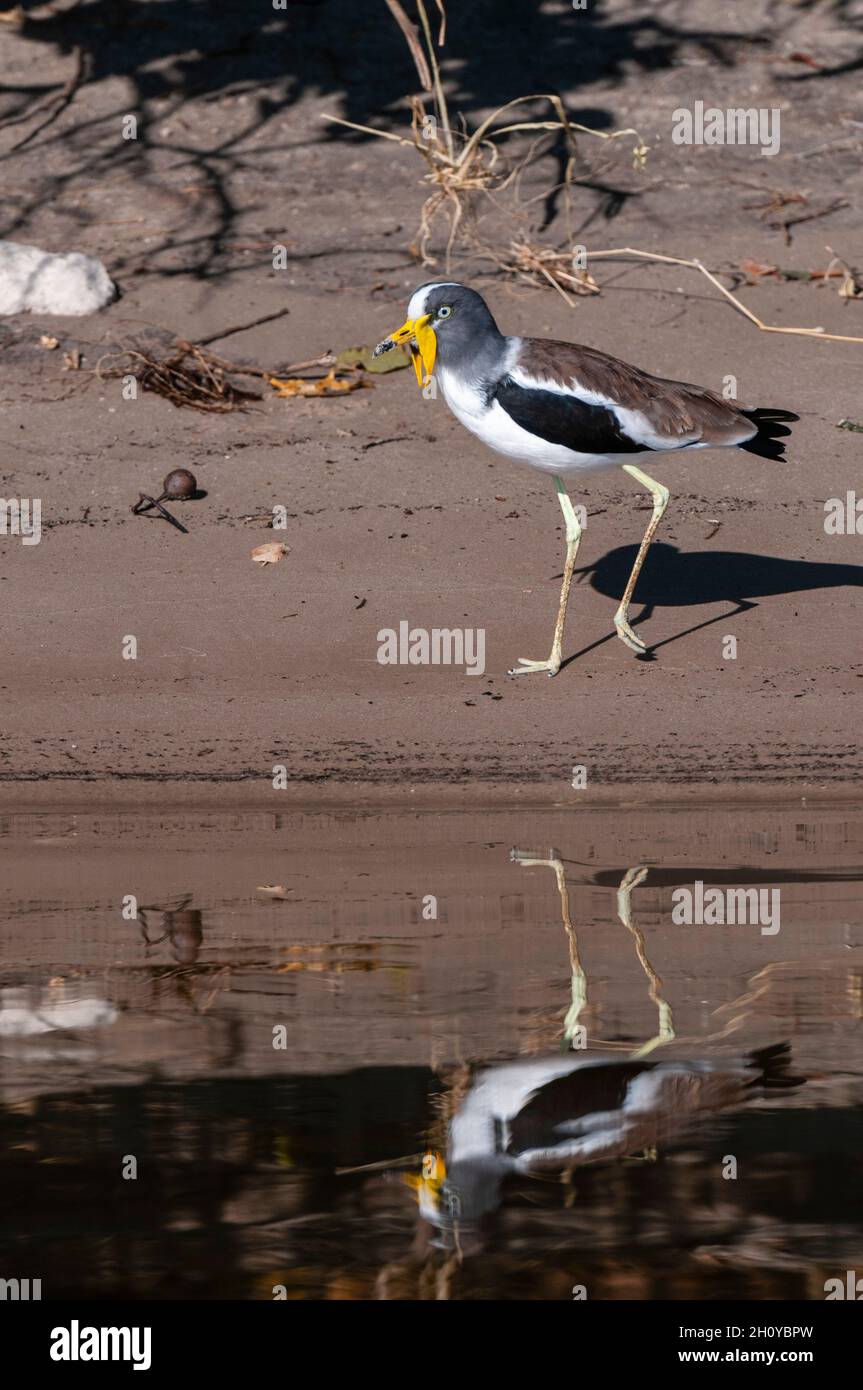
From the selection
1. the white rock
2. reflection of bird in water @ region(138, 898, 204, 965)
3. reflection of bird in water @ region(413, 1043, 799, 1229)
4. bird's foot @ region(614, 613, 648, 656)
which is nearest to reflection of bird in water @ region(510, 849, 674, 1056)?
reflection of bird in water @ region(413, 1043, 799, 1229)

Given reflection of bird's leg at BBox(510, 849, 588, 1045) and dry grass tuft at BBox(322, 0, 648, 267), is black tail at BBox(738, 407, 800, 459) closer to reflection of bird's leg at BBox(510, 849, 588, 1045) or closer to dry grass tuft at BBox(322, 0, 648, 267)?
reflection of bird's leg at BBox(510, 849, 588, 1045)

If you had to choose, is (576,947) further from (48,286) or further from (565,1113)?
(48,286)

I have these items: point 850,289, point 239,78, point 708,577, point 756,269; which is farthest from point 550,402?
point 239,78

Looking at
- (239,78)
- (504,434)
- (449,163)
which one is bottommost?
(504,434)

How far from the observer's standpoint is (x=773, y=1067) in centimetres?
459

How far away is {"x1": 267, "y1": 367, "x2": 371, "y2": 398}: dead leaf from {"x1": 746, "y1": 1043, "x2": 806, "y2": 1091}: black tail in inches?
258

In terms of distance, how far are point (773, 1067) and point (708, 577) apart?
468 centimetres

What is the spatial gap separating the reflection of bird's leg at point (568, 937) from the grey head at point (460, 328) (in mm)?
2369

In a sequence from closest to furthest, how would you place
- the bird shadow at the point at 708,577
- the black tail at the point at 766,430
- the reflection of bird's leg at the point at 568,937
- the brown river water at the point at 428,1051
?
1. the brown river water at the point at 428,1051
2. the reflection of bird's leg at the point at 568,937
3. the black tail at the point at 766,430
4. the bird shadow at the point at 708,577

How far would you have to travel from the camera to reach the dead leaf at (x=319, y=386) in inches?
421

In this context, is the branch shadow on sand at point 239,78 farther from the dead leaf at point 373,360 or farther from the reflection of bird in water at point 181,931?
the reflection of bird in water at point 181,931

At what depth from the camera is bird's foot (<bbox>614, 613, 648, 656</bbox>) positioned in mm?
8258

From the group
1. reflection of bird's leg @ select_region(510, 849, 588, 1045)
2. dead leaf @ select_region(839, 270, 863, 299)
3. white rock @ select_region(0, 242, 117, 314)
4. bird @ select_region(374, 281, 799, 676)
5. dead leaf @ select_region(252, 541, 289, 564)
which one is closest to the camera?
reflection of bird's leg @ select_region(510, 849, 588, 1045)

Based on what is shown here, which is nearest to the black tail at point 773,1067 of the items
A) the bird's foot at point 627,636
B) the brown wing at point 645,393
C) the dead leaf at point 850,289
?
the bird's foot at point 627,636
